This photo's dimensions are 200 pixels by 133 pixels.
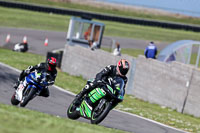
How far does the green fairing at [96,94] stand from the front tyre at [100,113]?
188mm

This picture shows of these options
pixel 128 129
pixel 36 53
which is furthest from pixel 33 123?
pixel 36 53

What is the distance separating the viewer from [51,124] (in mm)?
6637

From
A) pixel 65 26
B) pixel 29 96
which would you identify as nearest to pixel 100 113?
pixel 29 96

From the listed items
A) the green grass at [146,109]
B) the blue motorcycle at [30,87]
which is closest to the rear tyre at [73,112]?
the blue motorcycle at [30,87]

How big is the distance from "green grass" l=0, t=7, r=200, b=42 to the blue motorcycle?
25437mm

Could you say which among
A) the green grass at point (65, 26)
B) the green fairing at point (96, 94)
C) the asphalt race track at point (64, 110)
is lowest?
the green grass at point (65, 26)

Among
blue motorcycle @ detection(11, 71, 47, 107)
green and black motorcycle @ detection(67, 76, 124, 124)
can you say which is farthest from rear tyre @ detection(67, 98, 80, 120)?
blue motorcycle @ detection(11, 71, 47, 107)

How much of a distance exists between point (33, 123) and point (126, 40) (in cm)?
Result: 3196

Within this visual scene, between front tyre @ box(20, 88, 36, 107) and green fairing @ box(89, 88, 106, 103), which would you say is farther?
front tyre @ box(20, 88, 36, 107)

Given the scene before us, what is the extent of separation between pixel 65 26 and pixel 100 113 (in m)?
32.4

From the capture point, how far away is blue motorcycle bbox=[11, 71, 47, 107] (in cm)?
981

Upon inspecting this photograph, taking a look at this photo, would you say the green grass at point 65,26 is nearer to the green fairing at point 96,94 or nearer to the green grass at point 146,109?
the green grass at point 146,109

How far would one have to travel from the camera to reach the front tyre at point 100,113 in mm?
8648

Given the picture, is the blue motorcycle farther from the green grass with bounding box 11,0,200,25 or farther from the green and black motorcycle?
the green grass with bounding box 11,0,200,25
